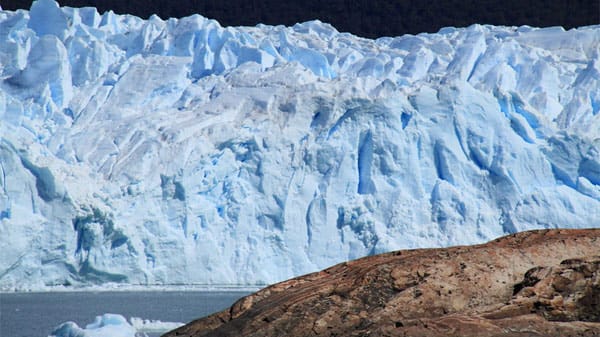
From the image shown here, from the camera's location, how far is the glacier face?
2205 centimetres

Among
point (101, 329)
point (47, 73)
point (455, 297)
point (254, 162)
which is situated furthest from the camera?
point (47, 73)

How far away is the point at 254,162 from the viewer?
23.6 meters

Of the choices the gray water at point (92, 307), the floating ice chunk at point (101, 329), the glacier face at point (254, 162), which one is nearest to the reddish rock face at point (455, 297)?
the floating ice chunk at point (101, 329)

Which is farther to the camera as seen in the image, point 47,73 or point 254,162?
point 47,73

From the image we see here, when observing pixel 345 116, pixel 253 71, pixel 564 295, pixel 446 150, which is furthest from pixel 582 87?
pixel 564 295

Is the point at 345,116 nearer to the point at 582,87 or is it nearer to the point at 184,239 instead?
the point at 184,239

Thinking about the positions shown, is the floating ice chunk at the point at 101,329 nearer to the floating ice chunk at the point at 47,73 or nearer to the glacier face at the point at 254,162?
the glacier face at the point at 254,162

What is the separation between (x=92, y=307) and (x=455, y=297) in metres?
16.6

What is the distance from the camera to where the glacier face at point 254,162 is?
22047 millimetres

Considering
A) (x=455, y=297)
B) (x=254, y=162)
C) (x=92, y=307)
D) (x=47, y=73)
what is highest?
(x=47, y=73)

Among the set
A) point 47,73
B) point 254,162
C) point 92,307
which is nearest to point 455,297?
point 92,307

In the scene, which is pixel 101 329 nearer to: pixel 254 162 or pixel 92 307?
pixel 92 307

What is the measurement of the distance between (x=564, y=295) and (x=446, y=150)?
19719 millimetres

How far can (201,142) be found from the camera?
23.9 meters
